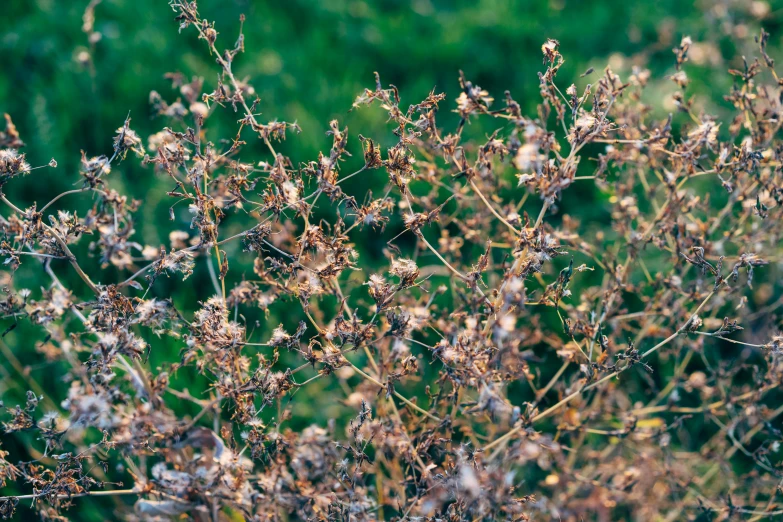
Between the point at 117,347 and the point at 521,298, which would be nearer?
the point at 521,298

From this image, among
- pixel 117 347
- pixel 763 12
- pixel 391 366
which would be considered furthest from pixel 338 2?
pixel 117 347

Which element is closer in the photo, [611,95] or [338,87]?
[611,95]

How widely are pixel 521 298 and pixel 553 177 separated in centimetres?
31

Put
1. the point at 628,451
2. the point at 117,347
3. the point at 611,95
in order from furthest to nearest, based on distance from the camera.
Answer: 1. the point at 628,451
2. the point at 611,95
3. the point at 117,347

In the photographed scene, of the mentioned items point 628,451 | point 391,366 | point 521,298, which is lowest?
point 628,451

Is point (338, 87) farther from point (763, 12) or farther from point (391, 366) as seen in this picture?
point (763, 12)

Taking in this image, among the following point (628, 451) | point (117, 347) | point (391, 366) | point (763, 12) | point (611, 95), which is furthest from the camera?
point (763, 12)

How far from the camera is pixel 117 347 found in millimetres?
1480

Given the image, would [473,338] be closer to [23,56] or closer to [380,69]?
[380,69]

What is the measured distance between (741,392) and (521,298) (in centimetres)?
140

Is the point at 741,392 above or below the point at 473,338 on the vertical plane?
below

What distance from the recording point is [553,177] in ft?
5.03

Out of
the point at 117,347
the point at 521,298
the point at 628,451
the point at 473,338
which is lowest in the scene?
the point at 628,451

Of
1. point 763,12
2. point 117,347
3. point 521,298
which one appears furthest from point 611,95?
point 763,12
